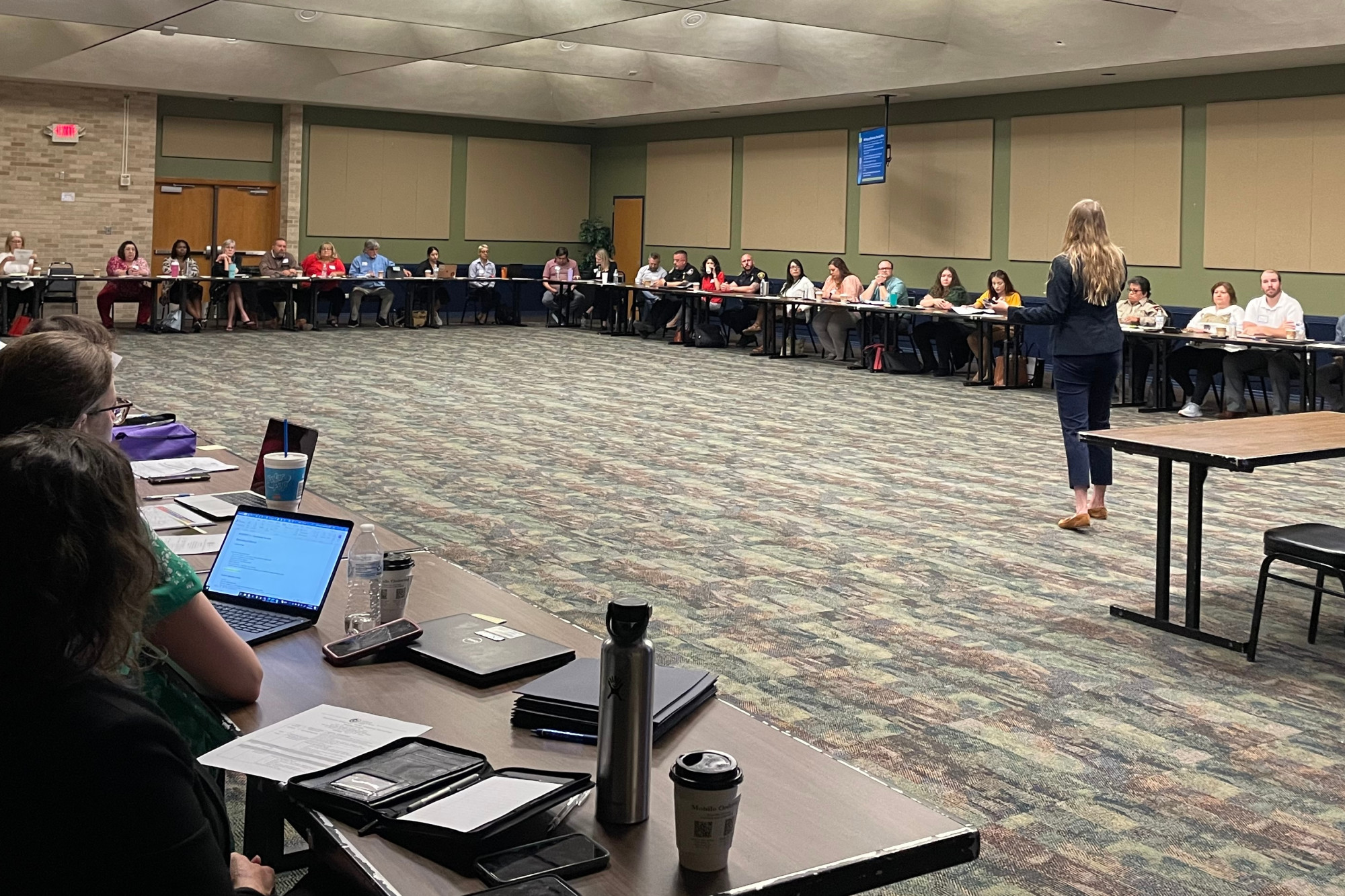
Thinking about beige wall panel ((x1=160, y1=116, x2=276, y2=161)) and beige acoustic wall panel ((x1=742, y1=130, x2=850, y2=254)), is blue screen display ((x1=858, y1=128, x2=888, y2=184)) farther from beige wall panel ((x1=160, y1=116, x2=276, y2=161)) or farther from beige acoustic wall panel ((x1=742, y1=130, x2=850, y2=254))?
beige wall panel ((x1=160, y1=116, x2=276, y2=161))

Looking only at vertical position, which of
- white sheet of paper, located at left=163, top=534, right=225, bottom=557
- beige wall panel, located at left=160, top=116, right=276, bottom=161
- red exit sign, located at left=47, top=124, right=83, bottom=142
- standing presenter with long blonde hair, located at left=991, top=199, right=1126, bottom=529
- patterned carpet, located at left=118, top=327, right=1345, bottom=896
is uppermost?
beige wall panel, located at left=160, top=116, right=276, bottom=161

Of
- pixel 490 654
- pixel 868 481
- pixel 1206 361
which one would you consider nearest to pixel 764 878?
pixel 490 654

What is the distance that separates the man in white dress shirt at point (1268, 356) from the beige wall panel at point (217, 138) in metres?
14.4

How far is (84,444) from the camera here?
4.95 ft

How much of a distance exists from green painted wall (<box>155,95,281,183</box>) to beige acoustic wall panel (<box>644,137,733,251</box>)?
5878 mm

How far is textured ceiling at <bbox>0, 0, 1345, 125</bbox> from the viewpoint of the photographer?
1252cm

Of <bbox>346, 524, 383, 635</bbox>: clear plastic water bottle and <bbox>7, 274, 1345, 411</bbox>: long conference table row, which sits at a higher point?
<bbox>7, 274, 1345, 411</bbox>: long conference table row

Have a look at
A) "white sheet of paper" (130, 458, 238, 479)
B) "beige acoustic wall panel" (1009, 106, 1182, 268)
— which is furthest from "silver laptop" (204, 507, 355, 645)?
"beige acoustic wall panel" (1009, 106, 1182, 268)

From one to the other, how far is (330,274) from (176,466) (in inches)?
615

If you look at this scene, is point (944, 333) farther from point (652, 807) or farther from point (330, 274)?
point (652, 807)

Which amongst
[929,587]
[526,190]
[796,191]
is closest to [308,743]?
[929,587]

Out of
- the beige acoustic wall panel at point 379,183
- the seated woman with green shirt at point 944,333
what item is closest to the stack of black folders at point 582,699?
the seated woman with green shirt at point 944,333

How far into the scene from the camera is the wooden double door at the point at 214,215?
1970 centimetres

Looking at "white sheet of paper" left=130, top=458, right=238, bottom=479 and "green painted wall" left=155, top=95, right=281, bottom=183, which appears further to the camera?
"green painted wall" left=155, top=95, right=281, bottom=183
